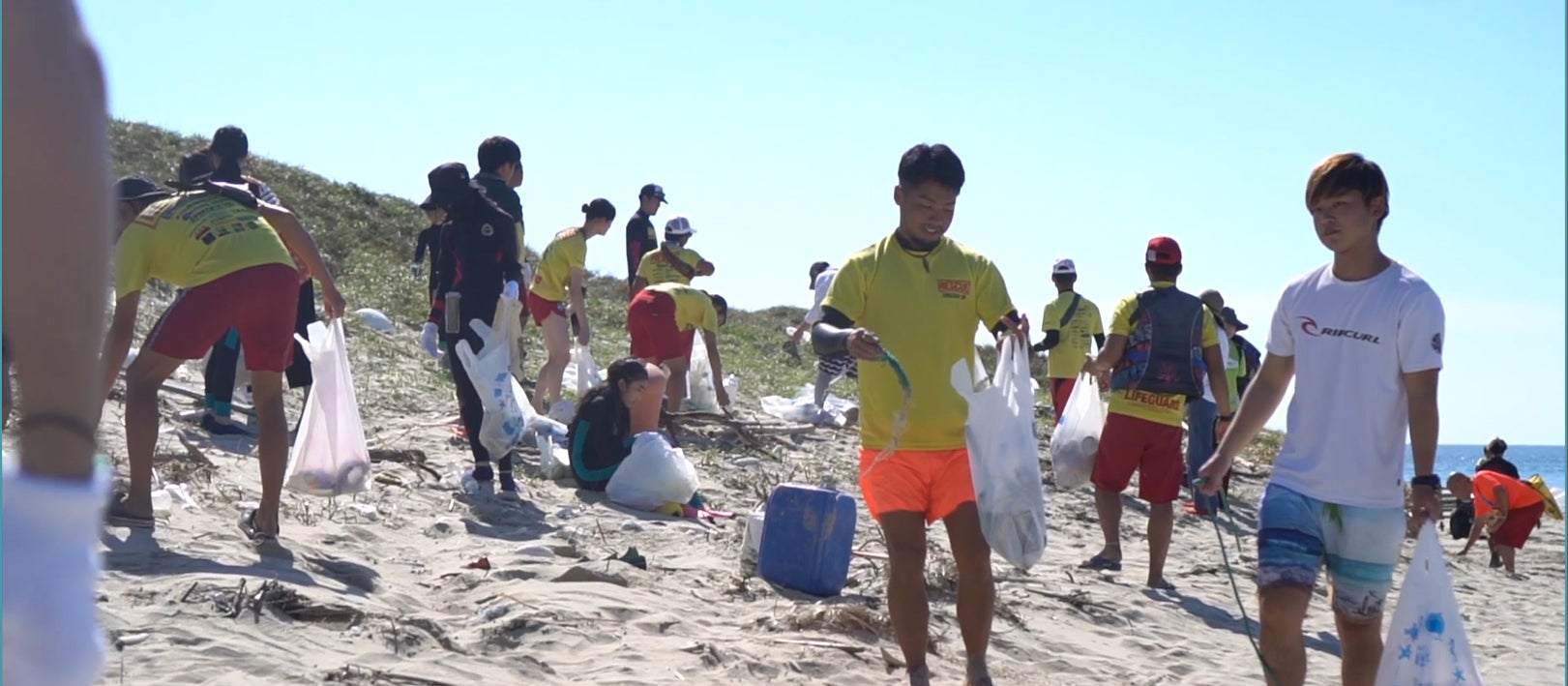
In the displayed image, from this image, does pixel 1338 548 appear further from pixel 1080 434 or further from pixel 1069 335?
pixel 1069 335

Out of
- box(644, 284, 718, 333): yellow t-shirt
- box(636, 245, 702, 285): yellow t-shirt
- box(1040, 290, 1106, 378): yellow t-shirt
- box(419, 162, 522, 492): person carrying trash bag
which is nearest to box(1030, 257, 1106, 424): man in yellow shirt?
box(1040, 290, 1106, 378): yellow t-shirt

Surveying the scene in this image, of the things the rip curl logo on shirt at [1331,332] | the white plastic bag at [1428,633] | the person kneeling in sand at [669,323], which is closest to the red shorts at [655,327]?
the person kneeling in sand at [669,323]

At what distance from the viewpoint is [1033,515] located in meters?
4.34

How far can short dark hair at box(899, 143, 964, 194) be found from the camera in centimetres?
417

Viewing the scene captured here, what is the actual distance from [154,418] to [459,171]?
2.33m

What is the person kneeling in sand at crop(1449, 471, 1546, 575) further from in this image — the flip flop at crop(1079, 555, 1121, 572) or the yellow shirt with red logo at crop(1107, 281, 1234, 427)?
the yellow shirt with red logo at crop(1107, 281, 1234, 427)

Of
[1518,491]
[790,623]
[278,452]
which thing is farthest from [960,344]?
[1518,491]

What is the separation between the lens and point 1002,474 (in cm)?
432

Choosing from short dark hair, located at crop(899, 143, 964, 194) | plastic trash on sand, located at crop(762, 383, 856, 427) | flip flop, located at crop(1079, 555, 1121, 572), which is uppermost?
short dark hair, located at crop(899, 143, 964, 194)

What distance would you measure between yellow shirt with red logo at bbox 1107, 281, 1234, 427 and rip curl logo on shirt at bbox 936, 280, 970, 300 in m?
2.55

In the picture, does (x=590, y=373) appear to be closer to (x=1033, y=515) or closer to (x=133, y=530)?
(x=133, y=530)

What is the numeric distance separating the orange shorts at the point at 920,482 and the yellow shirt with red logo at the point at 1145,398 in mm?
2581

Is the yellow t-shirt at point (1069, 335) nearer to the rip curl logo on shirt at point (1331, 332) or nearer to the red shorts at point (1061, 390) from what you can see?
the red shorts at point (1061, 390)

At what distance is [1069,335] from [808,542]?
457 cm
